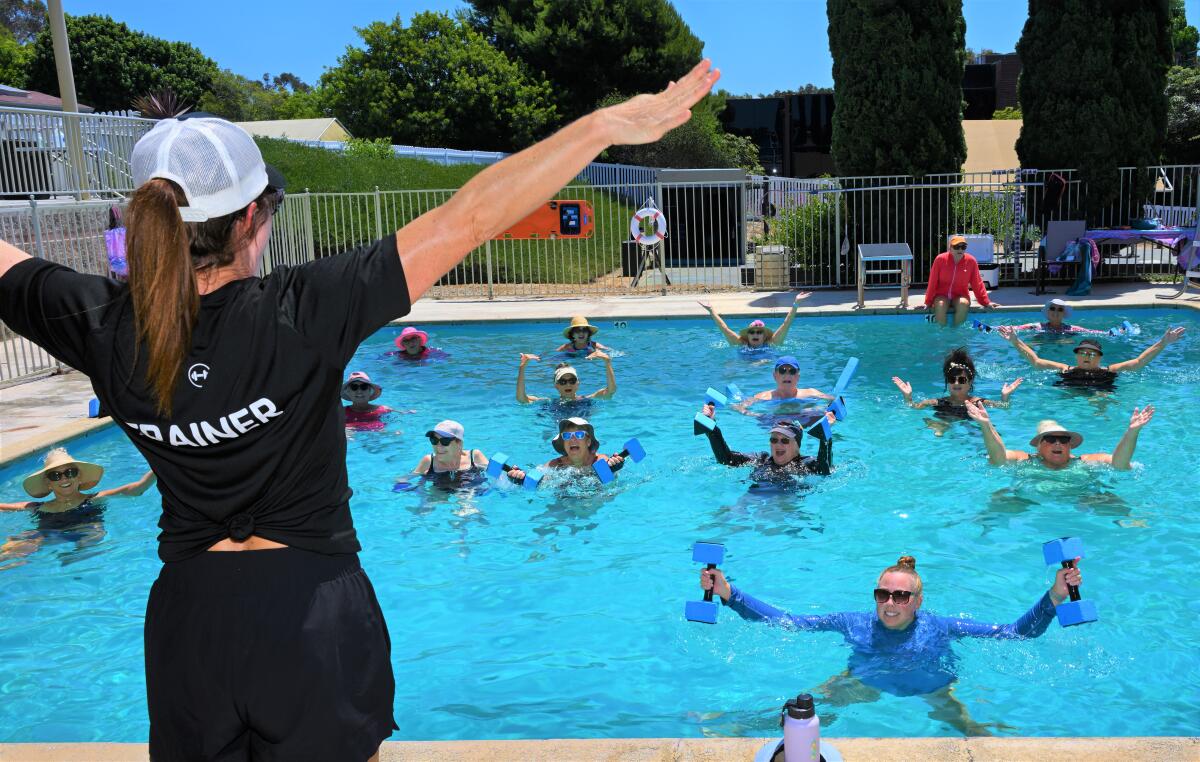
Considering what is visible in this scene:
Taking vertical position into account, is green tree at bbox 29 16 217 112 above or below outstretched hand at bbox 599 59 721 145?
above

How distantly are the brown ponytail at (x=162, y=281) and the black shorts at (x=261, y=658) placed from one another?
363 millimetres

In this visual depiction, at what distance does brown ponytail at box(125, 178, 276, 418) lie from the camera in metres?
1.75

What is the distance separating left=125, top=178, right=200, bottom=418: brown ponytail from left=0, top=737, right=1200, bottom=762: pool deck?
107 inches

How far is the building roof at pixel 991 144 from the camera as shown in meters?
43.1

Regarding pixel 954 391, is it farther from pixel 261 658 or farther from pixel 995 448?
pixel 261 658

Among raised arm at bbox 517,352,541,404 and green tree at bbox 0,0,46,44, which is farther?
green tree at bbox 0,0,46,44

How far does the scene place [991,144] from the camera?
44.2 meters

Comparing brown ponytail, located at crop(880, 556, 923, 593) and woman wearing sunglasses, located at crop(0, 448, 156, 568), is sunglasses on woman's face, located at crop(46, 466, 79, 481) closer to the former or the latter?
woman wearing sunglasses, located at crop(0, 448, 156, 568)

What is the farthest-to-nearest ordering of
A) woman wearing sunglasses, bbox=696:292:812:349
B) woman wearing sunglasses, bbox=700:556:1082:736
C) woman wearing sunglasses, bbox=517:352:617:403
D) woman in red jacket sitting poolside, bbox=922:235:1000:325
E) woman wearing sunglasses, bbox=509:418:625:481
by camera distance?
woman in red jacket sitting poolside, bbox=922:235:1000:325
woman wearing sunglasses, bbox=696:292:812:349
woman wearing sunglasses, bbox=517:352:617:403
woman wearing sunglasses, bbox=509:418:625:481
woman wearing sunglasses, bbox=700:556:1082:736

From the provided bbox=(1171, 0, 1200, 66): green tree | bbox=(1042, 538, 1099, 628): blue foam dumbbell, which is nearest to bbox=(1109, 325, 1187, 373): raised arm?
bbox=(1042, 538, 1099, 628): blue foam dumbbell

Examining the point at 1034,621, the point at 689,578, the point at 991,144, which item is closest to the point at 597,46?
the point at 991,144

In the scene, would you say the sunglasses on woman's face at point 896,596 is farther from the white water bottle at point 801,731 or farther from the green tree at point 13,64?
the green tree at point 13,64

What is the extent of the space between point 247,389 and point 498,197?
519 mm

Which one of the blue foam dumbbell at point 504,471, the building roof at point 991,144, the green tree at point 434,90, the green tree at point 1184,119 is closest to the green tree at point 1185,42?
the building roof at point 991,144
